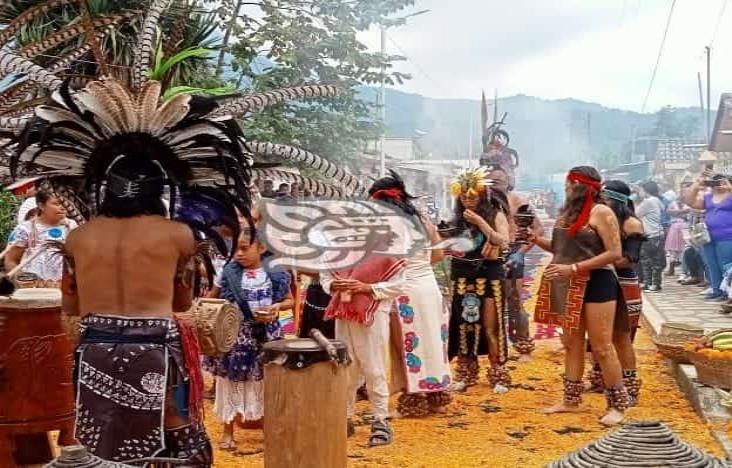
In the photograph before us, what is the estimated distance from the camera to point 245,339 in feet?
18.6

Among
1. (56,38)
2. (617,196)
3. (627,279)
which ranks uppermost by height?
(56,38)

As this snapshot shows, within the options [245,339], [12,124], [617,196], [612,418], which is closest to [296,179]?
[12,124]

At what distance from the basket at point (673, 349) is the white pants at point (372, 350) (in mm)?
2874

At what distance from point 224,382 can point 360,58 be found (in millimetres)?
5105

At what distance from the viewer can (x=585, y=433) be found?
6.07m

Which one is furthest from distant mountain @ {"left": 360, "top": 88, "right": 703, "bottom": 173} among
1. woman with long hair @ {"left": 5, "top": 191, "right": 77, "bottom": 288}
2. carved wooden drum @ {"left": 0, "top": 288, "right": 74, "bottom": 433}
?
carved wooden drum @ {"left": 0, "top": 288, "right": 74, "bottom": 433}

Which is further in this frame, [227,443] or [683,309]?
[683,309]

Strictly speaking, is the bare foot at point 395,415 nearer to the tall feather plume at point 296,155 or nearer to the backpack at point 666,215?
the tall feather plume at point 296,155

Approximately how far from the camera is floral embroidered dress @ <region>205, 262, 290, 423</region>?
5660 millimetres

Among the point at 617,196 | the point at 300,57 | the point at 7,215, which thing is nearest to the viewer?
the point at 617,196

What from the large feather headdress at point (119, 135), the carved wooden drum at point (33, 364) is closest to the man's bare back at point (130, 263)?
the large feather headdress at point (119, 135)

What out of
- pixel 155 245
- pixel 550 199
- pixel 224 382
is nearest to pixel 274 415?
pixel 155 245

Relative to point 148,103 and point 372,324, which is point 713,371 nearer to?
point 372,324

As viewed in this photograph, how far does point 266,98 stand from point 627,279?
367 cm
